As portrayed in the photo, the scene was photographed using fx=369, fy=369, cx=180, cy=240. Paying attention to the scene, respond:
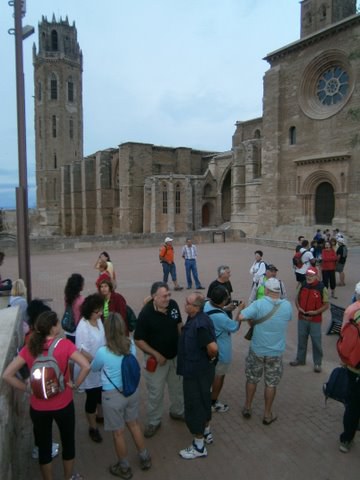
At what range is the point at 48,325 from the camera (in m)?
2.96

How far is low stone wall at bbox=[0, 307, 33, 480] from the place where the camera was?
8.39ft

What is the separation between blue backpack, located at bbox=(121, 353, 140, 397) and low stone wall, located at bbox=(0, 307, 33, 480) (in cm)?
92

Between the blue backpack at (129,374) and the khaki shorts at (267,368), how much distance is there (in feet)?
5.15

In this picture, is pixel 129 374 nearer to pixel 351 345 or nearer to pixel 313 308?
pixel 351 345

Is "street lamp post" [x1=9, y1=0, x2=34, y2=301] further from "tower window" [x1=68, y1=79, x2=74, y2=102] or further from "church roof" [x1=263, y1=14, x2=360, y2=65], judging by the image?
"tower window" [x1=68, y1=79, x2=74, y2=102]

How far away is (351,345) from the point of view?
354 centimetres

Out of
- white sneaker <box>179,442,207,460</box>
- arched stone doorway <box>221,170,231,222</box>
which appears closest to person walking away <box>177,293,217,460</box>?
white sneaker <box>179,442,207,460</box>

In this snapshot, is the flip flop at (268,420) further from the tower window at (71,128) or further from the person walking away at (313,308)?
the tower window at (71,128)

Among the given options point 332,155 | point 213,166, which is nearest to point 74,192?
point 213,166

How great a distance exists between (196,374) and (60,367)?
1294mm

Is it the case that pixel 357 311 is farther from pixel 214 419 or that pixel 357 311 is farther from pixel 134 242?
pixel 134 242

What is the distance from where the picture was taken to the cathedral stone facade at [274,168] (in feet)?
76.6

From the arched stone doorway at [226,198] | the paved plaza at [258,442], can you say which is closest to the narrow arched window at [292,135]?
the arched stone doorway at [226,198]

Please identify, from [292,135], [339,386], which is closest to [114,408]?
[339,386]
